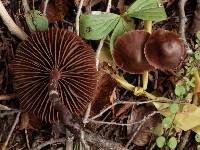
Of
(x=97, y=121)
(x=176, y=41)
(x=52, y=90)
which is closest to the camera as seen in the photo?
(x=52, y=90)

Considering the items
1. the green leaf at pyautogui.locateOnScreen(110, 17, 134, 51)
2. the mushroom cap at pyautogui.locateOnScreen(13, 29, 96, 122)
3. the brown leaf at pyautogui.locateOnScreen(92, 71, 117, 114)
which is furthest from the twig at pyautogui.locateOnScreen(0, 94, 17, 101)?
the green leaf at pyautogui.locateOnScreen(110, 17, 134, 51)

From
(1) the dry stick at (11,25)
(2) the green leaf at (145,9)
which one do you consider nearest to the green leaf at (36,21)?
(1) the dry stick at (11,25)

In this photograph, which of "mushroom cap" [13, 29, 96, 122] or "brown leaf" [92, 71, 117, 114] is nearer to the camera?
"mushroom cap" [13, 29, 96, 122]

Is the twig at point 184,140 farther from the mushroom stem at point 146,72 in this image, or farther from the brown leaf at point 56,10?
the brown leaf at point 56,10

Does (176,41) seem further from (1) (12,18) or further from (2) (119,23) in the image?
(1) (12,18)

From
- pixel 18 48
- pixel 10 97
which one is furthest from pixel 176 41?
pixel 10 97

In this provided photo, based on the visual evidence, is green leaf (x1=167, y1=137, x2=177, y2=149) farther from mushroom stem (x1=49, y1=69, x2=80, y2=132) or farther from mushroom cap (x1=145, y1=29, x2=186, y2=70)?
mushroom stem (x1=49, y1=69, x2=80, y2=132)

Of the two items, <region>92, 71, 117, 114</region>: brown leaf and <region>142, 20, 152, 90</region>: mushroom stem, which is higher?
<region>142, 20, 152, 90</region>: mushroom stem
